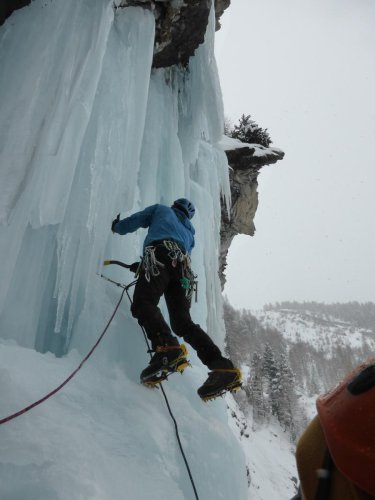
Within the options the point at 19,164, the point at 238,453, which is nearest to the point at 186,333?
the point at 238,453

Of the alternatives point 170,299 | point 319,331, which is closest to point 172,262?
point 170,299

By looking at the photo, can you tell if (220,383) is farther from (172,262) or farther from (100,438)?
(172,262)

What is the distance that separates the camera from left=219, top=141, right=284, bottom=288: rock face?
931 centimetres

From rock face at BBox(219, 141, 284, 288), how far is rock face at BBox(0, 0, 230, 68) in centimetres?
468

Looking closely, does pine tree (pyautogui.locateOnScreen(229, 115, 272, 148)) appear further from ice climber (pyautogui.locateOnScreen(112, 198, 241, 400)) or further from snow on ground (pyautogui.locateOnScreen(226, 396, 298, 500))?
snow on ground (pyautogui.locateOnScreen(226, 396, 298, 500))

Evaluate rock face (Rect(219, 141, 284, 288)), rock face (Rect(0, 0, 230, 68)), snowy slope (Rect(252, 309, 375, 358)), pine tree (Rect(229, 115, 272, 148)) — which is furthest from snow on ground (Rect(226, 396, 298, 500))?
snowy slope (Rect(252, 309, 375, 358))

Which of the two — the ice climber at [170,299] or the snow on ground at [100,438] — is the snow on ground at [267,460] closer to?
the snow on ground at [100,438]

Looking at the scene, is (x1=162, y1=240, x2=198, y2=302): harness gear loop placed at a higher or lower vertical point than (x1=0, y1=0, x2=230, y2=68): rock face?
lower

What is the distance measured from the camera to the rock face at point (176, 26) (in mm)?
3686

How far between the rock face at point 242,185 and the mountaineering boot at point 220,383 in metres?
7.35

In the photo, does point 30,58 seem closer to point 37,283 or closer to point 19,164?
point 19,164

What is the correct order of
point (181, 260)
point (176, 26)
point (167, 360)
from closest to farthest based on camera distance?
1. point (167, 360)
2. point (181, 260)
3. point (176, 26)

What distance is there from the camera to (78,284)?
2.74 m

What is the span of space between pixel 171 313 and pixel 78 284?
2.68 feet
